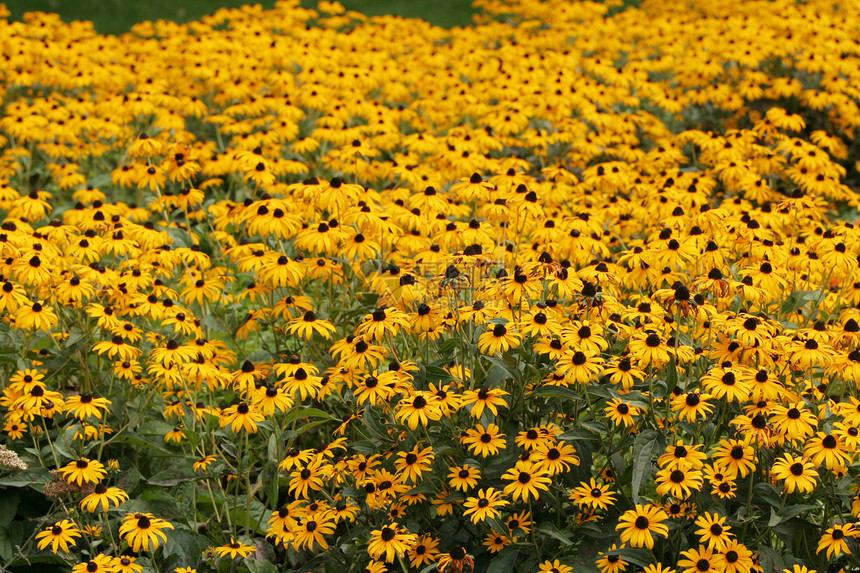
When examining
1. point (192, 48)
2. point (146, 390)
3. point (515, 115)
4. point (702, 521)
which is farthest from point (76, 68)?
point (702, 521)

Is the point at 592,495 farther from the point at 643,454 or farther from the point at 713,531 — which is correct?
the point at 713,531

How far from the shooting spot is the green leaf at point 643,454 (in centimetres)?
353

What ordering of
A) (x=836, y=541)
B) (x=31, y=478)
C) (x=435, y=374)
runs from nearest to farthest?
(x=836, y=541)
(x=435, y=374)
(x=31, y=478)

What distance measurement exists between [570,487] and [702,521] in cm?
62

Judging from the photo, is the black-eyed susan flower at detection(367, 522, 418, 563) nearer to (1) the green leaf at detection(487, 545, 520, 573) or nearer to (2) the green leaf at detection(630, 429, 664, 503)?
(1) the green leaf at detection(487, 545, 520, 573)

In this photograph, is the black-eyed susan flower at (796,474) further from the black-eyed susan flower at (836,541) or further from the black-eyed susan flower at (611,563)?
the black-eyed susan flower at (611,563)

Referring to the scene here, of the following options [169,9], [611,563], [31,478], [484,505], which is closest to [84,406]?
[31,478]

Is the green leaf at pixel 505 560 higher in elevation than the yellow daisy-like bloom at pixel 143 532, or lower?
higher

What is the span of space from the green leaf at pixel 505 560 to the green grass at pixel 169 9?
15761 millimetres

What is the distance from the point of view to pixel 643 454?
11.9 ft

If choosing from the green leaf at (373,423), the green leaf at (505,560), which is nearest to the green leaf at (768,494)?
the green leaf at (505,560)

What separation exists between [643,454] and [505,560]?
72 cm

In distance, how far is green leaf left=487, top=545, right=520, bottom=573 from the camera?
3.68m

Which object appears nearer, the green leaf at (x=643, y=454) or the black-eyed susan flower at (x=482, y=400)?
the green leaf at (x=643, y=454)
